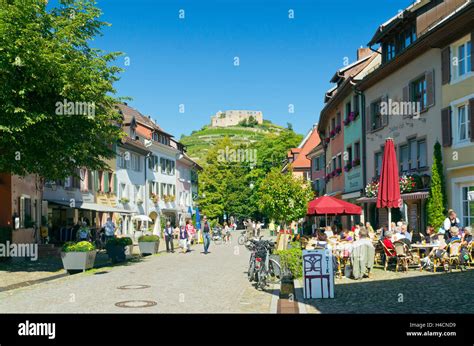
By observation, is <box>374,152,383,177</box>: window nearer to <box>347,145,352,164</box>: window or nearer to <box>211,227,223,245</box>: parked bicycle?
<box>347,145,352,164</box>: window

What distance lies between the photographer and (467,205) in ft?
67.6

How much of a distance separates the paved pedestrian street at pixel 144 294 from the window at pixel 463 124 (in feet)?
29.4

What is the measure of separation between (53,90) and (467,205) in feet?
47.2

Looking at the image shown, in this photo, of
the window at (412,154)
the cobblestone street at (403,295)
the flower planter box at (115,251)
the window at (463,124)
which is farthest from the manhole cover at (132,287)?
the window at (412,154)

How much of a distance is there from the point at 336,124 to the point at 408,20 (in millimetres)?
14066

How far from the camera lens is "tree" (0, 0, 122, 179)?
17.3 metres

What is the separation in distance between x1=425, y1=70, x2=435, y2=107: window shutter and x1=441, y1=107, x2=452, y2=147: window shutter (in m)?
1.27

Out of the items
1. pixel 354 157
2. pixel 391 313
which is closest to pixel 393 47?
pixel 354 157

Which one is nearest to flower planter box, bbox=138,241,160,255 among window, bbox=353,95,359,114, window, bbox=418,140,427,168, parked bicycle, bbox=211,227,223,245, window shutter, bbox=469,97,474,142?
window, bbox=353,95,359,114

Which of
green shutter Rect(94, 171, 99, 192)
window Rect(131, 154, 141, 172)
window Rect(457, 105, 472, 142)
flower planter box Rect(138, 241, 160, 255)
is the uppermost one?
window Rect(131, 154, 141, 172)

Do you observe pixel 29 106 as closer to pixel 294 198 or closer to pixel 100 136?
pixel 100 136

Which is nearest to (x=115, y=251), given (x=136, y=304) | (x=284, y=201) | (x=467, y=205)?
(x=136, y=304)

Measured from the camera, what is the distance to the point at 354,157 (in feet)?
112

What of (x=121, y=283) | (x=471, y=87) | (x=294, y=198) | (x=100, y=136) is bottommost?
(x=121, y=283)
